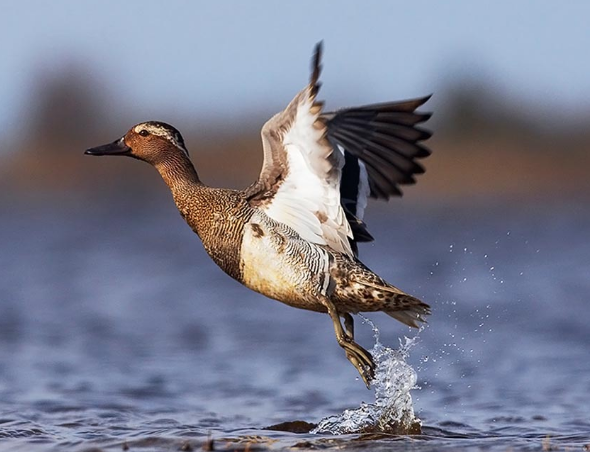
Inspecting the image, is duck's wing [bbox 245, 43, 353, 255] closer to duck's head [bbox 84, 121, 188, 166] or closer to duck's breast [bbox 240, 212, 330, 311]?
duck's breast [bbox 240, 212, 330, 311]

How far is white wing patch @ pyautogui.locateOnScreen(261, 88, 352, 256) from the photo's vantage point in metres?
5.50

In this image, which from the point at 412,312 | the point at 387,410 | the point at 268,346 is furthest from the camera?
the point at 268,346

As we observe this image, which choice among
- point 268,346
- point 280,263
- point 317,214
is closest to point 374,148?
point 317,214

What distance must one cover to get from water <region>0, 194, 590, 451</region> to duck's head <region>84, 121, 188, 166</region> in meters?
1.42

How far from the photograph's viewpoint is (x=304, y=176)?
5.71 metres

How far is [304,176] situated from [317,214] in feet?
0.82

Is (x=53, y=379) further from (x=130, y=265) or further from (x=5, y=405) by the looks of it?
(x=130, y=265)

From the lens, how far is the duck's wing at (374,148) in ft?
18.9

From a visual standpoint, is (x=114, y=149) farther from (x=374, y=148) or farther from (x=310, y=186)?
(x=374, y=148)

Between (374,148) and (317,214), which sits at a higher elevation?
(374,148)

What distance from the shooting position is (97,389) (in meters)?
7.61

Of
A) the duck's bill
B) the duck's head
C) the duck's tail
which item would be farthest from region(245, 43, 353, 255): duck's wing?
the duck's bill

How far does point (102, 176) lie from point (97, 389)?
17.5 metres

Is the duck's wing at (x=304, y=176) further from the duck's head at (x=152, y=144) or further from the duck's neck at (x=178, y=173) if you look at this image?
the duck's head at (x=152, y=144)
